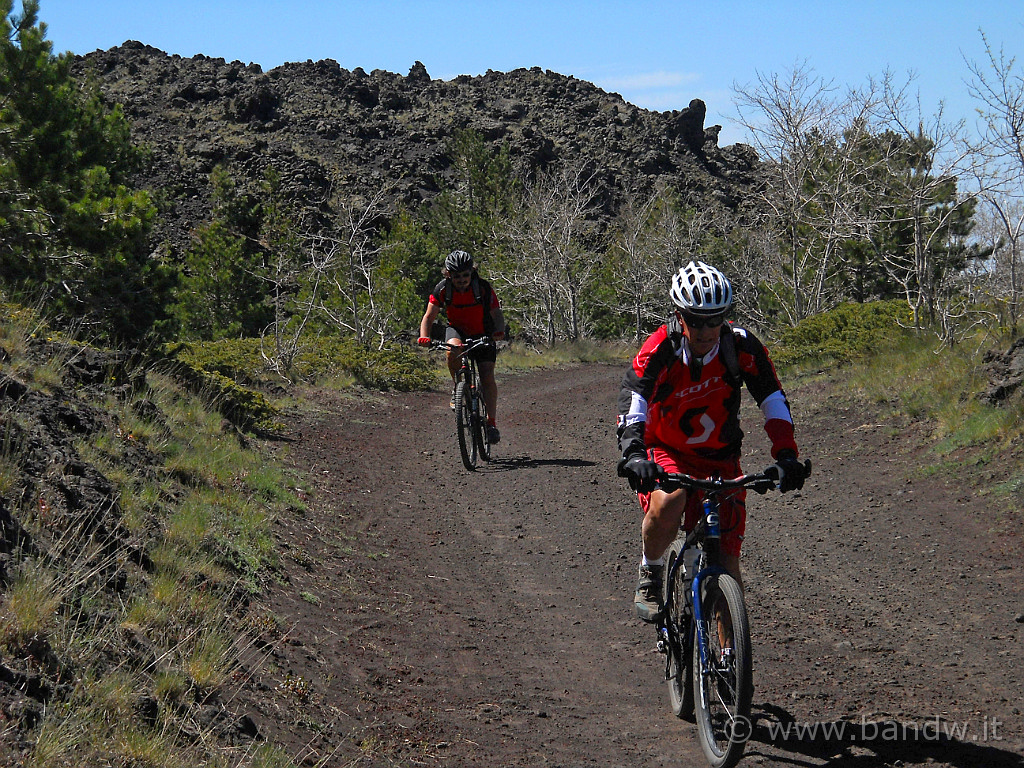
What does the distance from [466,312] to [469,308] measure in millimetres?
58

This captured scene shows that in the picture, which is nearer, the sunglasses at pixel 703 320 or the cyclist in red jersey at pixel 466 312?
the sunglasses at pixel 703 320

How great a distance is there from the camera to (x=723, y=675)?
362cm

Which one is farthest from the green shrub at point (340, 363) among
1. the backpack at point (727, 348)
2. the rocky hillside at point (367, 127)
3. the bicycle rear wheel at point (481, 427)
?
the rocky hillside at point (367, 127)

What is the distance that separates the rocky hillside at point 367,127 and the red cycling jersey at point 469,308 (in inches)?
2938

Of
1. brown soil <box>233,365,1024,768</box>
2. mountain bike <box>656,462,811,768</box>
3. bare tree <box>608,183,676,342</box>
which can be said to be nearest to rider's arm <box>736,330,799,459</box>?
mountain bike <box>656,462,811,768</box>

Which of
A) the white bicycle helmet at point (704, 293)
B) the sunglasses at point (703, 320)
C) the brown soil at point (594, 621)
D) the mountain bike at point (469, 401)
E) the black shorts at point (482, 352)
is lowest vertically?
the brown soil at point (594, 621)

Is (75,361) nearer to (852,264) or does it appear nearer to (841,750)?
(841,750)

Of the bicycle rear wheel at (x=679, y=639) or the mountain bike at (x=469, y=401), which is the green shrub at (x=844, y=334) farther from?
the bicycle rear wheel at (x=679, y=639)

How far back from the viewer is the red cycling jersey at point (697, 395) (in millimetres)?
4094

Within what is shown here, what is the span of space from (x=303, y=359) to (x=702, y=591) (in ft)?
48.8

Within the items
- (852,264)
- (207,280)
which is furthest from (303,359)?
(207,280)

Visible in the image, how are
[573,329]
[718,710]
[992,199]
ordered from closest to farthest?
[718,710]
[992,199]
[573,329]

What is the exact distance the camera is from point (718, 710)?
12.1 feet

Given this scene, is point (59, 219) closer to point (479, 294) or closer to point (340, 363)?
point (479, 294)
